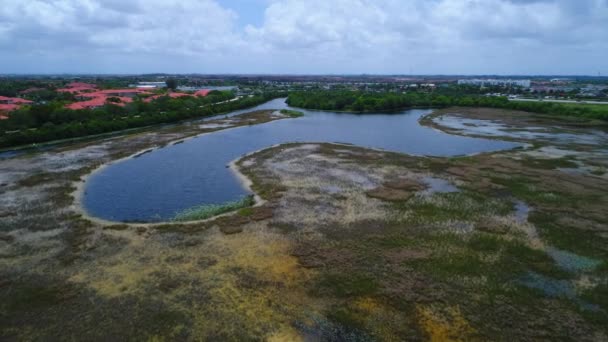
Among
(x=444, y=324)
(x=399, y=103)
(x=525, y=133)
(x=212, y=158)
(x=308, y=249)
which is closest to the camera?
(x=444, y=324)

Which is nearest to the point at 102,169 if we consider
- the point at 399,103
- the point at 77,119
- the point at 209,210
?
the point at 209,210

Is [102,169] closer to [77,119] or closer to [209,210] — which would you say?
[209,210]

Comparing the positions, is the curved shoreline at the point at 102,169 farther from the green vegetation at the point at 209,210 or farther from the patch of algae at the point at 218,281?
the patch of algae at the point at 218,281

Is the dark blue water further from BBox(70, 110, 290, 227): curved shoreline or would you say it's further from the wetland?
BBox(70, 110, 290, 227): curved shoreline

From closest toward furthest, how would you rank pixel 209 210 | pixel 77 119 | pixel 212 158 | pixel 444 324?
pixel 444 324 → pixel 209 210 → pixel 212 158 → pixel 77 119

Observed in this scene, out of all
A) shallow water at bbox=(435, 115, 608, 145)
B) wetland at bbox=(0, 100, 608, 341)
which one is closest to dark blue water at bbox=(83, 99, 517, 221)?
wetland at bbox=(0, 100, 608, 341)

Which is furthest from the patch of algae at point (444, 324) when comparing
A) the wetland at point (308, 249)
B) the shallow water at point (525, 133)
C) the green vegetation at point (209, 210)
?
the shallow water at point (525, 133)
